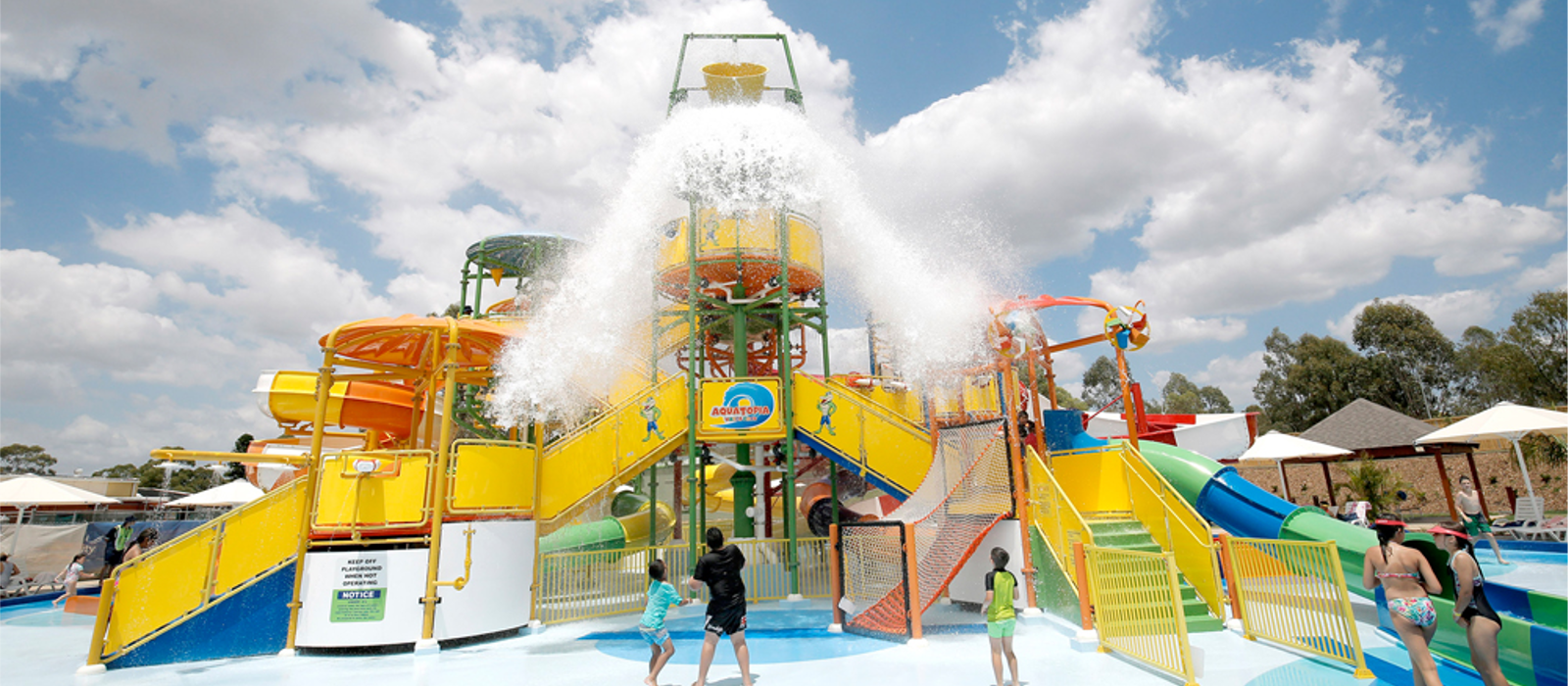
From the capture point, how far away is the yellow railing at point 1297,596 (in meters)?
7.09

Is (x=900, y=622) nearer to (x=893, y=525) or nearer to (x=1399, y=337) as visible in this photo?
(x=893, y=525)

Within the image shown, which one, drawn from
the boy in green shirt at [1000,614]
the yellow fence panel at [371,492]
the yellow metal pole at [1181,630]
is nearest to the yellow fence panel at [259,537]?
the yellow fence panel at [371,492]

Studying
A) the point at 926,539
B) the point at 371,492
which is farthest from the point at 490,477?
the point at 926,539

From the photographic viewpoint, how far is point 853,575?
1106 centimetres

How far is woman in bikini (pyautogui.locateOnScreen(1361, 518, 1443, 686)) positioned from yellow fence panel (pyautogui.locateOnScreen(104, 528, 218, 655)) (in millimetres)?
13239

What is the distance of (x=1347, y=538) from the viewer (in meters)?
10.9

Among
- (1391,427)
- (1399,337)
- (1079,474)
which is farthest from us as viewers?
(1399,337)

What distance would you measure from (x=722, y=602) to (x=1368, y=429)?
29.7 m

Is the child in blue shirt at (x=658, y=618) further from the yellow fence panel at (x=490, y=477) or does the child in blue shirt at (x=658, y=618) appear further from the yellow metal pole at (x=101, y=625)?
the yellow metal pole at (x=101, y=625)

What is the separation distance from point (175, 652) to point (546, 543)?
6.97 metres

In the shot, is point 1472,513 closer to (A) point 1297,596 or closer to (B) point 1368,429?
(B) point 1368,429

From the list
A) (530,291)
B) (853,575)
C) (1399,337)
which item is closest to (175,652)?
(853,575)

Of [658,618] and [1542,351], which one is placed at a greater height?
[1542,351]

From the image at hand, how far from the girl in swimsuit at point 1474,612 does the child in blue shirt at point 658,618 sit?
6.67 metres
